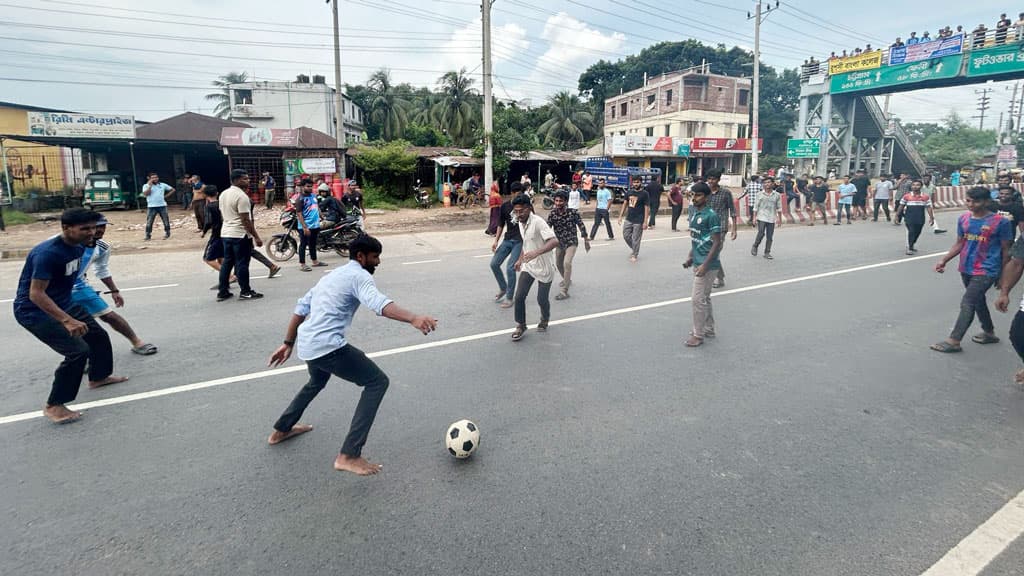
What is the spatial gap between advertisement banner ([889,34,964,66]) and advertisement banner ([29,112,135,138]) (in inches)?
1433

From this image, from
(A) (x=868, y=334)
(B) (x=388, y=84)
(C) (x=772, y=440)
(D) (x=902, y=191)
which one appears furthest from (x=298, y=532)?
(B) (x=388, y=84)

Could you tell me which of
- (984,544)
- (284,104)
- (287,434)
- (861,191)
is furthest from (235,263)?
(284,104)

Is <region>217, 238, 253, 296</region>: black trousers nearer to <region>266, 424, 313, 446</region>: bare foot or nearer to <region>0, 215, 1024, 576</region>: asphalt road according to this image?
<region>0, 215, 1024, 576</region>: asphalt road

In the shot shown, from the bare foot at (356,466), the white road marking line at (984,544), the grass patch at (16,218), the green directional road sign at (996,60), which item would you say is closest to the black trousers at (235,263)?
the bare foot at (356,466)

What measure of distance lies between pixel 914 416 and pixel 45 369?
748cm

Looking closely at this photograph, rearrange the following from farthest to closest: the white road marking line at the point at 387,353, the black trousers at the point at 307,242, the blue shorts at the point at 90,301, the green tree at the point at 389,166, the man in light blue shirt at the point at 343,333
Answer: the green tree at the point at 389,166
the black trousers at the point at 307,242
the blue shorts at the point at 90,301
the white road marking line at the point at 387,353
the man in light blue shirt at the point at 343,333

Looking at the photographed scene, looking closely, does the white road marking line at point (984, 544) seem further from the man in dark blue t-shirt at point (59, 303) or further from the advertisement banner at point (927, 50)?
the advertisement banner at point (927, 50)

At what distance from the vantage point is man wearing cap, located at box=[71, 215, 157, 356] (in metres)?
4.94

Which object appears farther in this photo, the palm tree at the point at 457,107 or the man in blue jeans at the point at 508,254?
the palm tree at the point at 457,107

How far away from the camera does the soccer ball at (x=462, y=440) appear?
356 cm

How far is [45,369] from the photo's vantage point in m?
5.25

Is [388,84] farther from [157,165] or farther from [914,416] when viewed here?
[914,416]

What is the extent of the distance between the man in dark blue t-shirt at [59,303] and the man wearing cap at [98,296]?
211mm

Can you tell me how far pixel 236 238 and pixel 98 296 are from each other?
9.97ft
